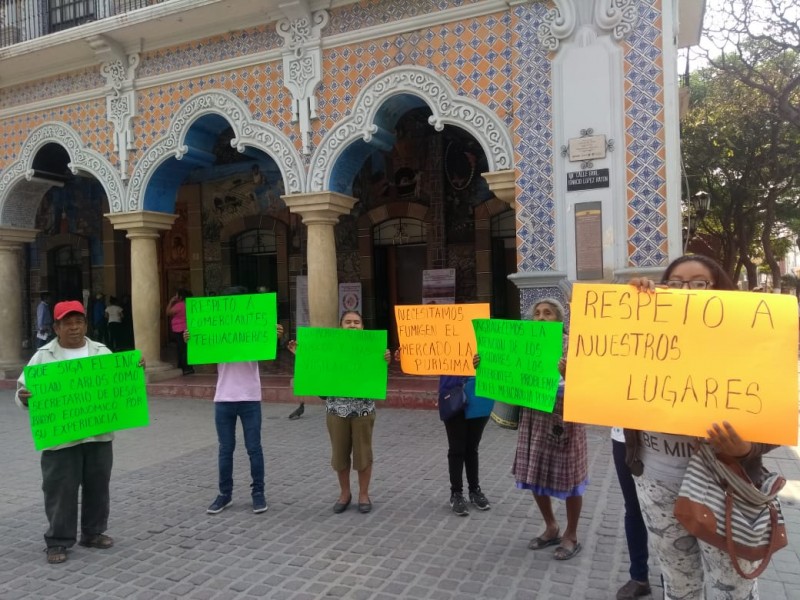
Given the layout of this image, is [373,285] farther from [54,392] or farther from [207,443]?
[54,392]

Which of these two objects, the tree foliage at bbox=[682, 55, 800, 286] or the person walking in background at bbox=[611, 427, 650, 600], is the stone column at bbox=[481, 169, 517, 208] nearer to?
the person walking in background at bbox=[611, 427, 650, 600]

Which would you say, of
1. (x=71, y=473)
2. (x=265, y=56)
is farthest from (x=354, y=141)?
(x=71, y=473)

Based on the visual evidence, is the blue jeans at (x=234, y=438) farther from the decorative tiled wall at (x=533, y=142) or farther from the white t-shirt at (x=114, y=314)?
the white t-shirt at (x=114, y=314)

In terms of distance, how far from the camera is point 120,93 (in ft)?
33.9

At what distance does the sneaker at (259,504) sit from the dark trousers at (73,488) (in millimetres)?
1036

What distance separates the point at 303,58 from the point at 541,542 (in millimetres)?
7592

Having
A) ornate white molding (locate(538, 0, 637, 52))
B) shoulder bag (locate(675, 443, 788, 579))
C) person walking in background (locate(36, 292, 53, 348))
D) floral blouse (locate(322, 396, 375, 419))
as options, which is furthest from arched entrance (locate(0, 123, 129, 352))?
shoulder bag (locate(675, 443, 788, 579))

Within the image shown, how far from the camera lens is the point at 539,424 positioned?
147 inches

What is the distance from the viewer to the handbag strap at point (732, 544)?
6.39 ft

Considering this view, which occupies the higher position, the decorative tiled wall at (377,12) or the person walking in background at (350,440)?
the decorative tiled wall at (377,12)

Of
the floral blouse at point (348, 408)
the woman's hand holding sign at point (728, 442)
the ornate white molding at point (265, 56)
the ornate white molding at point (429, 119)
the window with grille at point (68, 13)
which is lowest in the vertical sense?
the floral blouse at point (348, 408)

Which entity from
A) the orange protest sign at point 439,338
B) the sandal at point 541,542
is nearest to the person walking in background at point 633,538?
the sandal at point 541,542

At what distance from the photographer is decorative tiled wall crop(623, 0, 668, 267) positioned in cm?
701

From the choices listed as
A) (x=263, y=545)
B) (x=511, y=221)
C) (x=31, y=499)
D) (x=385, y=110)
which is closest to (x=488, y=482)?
(x=263, y=545)
